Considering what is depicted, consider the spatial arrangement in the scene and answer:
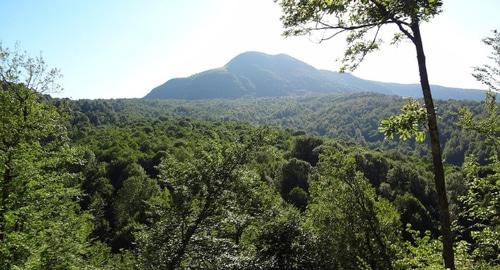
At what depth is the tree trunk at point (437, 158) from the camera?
866 cm

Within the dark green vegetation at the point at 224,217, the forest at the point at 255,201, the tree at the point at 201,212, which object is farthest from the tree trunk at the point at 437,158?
the tree at the point at 201,212

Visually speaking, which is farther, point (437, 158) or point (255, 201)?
point (255, 201)

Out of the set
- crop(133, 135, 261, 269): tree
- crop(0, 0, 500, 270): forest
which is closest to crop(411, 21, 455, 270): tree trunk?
crop(0, 0, 500, 270): forest

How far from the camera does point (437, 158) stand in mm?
8977

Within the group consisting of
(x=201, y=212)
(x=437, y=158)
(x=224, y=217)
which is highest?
(x=437, y=158)

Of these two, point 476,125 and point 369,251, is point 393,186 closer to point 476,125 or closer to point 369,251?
point 369,251

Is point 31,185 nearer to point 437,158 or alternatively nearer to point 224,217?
point 224,217

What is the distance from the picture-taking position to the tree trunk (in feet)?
28.4

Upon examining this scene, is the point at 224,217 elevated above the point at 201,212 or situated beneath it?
situated beneath

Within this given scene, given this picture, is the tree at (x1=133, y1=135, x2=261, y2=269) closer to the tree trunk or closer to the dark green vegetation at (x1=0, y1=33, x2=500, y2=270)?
the dark green vegetation at (x1=0, y1=33, x2=500, y2=270)

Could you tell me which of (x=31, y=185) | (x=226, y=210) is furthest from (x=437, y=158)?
(x=31, y=185)

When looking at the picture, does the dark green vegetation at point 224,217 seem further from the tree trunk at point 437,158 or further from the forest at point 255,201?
the tree trunk at point 437,158

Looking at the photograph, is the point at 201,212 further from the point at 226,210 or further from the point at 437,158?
the point at 437,158

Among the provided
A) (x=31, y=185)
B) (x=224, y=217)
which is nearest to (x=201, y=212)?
(x=224, y=217)
